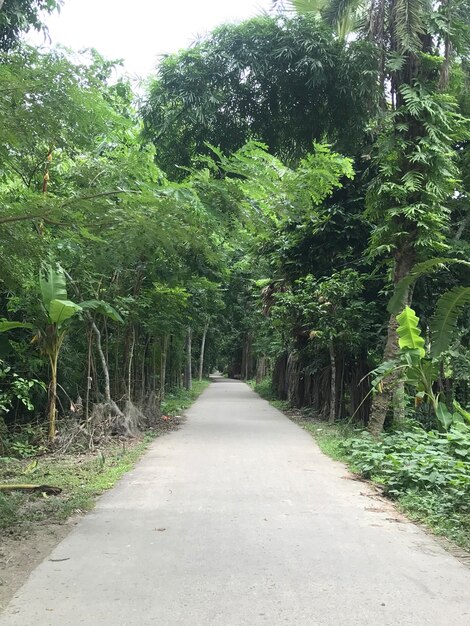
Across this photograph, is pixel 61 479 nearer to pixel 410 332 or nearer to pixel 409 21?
pixel 410 332

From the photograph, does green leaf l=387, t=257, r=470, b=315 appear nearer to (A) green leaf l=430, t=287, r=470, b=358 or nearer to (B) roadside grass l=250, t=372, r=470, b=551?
(A) green leaf l=430, t=287, r=470, b=358

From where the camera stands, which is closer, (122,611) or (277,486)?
(122,611)

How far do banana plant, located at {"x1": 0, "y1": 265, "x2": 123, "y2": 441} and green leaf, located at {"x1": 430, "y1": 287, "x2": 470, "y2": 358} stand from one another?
550 centimetres

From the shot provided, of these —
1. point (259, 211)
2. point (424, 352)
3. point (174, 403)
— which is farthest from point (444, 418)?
point (174, 403)

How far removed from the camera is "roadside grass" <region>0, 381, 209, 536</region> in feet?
19.4

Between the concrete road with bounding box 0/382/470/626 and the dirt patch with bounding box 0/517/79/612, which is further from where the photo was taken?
the dirt patch with bounding box 0/517/79/612

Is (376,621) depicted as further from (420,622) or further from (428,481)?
(428,481)

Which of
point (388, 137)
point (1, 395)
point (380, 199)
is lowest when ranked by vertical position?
point (1, 395)

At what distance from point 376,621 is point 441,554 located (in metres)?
1.73

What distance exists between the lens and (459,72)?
11.7 meters

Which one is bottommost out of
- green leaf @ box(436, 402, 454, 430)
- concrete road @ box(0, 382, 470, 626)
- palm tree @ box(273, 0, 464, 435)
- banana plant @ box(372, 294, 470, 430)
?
concrete road @ box(0, 382, 470, 626)

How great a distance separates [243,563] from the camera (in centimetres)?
466

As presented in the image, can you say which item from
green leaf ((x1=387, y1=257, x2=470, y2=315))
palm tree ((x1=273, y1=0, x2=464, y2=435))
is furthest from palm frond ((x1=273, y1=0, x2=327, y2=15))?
green leaf ((x1=387, y1=257, x2=470, y2=315))

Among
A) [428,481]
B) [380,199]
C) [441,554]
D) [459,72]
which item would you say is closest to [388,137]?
[380,199]
